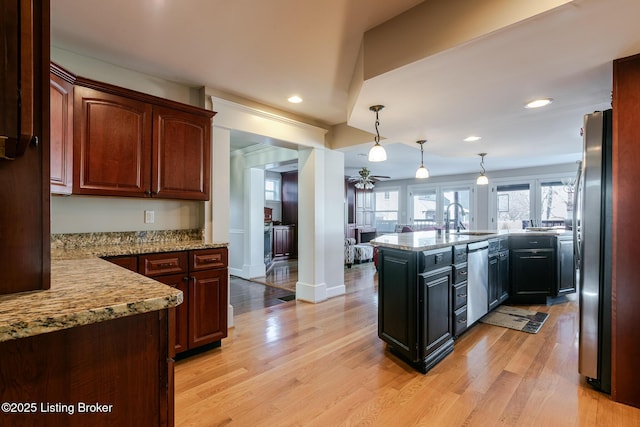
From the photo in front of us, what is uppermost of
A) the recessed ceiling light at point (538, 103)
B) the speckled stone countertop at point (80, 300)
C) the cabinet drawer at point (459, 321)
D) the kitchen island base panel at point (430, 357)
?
the recessed ceiling light at point (538, 103)

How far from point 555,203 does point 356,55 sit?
23.5 ft

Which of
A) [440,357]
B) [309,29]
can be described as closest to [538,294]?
[440,357]

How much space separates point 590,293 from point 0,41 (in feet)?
10.2

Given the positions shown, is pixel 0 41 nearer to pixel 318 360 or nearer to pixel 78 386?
pixel 78 386

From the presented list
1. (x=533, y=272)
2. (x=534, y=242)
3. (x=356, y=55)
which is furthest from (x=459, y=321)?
(x=356, y=55)

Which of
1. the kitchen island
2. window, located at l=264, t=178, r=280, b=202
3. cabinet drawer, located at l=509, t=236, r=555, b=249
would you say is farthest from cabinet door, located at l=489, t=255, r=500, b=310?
window, located at l=264, t=178, r=280, b=202

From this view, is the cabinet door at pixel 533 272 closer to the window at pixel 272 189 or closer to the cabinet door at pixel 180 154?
the cabinet door at pixel 180 154

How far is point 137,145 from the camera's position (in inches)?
97.4

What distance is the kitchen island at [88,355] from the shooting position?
709 millimetres

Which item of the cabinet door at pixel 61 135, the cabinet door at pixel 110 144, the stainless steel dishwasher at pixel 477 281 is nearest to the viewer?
the cabinet door at pixel 61 135

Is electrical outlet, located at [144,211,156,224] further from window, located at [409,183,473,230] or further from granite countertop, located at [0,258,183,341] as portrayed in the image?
window, located at [409,183,473,230]

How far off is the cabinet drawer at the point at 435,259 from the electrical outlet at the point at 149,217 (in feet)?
7.82

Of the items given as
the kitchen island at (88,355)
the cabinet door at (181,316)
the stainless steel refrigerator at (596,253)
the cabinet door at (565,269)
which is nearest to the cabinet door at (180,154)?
the cabinet door at (181,316)

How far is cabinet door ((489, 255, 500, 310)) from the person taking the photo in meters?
3.46
